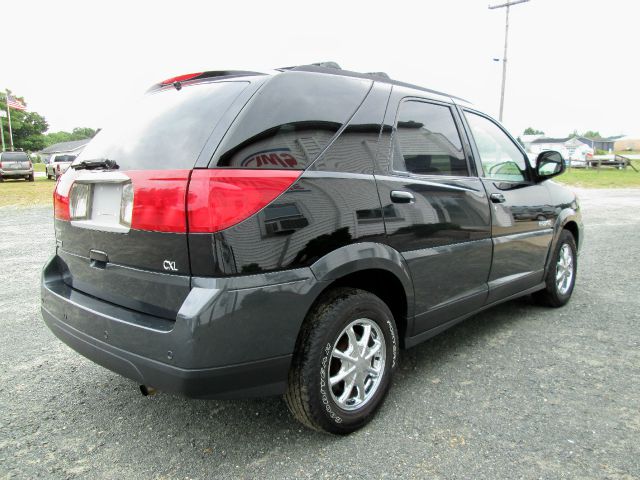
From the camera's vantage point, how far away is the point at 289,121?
219 centimetres

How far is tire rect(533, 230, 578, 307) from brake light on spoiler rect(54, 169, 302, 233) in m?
3.02

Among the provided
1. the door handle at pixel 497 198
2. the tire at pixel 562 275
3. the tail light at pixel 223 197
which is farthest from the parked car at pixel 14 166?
the tail light at pixel 223 197

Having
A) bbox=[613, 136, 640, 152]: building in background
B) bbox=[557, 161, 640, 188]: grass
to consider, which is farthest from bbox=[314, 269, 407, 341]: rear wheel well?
bbox=[613, 136, 640, 152]: building in background

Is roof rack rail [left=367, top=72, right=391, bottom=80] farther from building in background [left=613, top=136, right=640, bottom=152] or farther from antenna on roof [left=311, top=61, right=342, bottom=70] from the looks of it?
building in background [left=613, top=136, right=640, bottom=152]

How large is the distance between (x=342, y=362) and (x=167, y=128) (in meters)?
1.37

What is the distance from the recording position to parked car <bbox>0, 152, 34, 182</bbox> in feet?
81.5

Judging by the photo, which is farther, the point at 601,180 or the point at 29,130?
the point at 29,130

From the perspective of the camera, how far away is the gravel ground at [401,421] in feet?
7.05

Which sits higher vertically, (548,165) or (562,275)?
(548,165)

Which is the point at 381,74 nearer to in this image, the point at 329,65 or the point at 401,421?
the point at 329,65

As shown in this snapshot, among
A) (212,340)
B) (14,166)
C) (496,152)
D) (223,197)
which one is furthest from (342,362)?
(14,166)

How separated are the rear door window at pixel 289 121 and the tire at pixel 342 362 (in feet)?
2.27

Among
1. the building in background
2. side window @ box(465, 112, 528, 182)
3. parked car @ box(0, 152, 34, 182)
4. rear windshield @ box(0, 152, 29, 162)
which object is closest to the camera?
side window @ box(465, 112, 528, 182)

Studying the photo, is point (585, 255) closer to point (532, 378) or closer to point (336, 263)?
point (532, 378)
